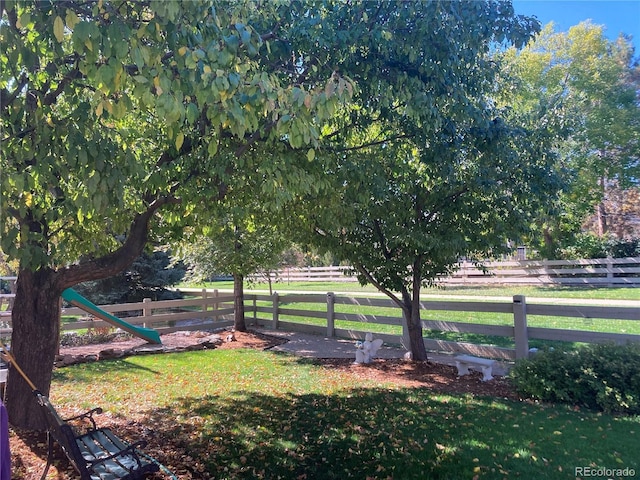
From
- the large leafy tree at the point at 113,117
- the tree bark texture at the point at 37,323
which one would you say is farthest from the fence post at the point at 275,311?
the tree bark texture at the point at 37,323

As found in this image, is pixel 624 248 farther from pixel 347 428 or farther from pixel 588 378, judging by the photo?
pixel 347 428

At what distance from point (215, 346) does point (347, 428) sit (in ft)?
22.2

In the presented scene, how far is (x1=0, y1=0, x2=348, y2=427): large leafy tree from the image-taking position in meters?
3.15

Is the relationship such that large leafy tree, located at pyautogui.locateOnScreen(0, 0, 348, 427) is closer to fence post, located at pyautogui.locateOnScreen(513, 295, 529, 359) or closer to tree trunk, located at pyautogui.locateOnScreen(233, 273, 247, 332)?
fence post, located at pyautogui.locateOnScreen(513, 295, 529, 359)

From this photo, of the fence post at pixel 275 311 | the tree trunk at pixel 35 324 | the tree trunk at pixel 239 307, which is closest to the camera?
the tree trunk at pixel 35 324

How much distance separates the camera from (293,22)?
487 centimetres

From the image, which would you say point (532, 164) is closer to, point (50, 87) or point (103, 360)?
point (50, 87)

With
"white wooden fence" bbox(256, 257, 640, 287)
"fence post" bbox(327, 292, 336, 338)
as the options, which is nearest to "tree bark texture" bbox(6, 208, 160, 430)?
"fence post" bbox(327, 292, 336, 338)

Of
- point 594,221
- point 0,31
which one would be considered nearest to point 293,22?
point 0,31

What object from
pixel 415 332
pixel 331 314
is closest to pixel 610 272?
pixel 331 314

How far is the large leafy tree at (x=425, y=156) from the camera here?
5016 millimetres

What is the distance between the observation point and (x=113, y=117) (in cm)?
379

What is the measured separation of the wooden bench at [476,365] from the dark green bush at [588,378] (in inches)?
29.6

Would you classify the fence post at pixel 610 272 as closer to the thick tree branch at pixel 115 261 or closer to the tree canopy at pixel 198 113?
the tree canopy at pixel 198 113
